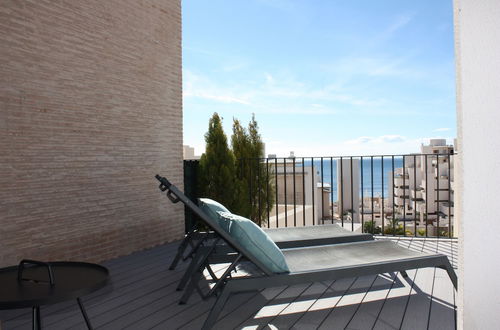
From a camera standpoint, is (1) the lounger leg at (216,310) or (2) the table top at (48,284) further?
(1) the lounger leg at (216,310)

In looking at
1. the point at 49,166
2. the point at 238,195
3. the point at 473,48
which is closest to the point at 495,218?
the point at 473,48

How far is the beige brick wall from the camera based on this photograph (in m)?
3.49

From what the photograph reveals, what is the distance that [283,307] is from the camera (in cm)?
283

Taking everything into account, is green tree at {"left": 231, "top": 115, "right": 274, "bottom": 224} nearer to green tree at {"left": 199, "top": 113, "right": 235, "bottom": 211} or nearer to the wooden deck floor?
green tree at {"left": 199, "top": 113, "right": 235, "bottom": 211}

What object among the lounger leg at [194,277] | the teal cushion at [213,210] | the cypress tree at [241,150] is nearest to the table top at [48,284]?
the lounger leg at [194,277]

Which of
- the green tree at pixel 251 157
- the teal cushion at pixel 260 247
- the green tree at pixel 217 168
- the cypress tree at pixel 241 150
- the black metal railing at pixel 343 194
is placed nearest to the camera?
the teal cushion at pixel 260 247

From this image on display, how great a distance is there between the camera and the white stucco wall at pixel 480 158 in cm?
76

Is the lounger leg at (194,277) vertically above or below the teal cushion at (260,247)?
below

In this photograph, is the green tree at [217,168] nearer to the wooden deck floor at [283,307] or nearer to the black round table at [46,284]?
the wooden deck floor at [283,307]

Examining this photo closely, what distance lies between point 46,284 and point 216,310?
970 millimetres

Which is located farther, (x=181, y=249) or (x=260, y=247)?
(x=181, y=249)

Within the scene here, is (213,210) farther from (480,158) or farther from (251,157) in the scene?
(251,157)

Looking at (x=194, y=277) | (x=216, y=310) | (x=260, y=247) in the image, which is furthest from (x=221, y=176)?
(x=216, y=310)

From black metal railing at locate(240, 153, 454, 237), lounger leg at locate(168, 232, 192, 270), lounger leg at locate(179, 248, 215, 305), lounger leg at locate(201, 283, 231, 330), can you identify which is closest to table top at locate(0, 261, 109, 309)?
lounger leg at locate(201, 283, 231, 330)
